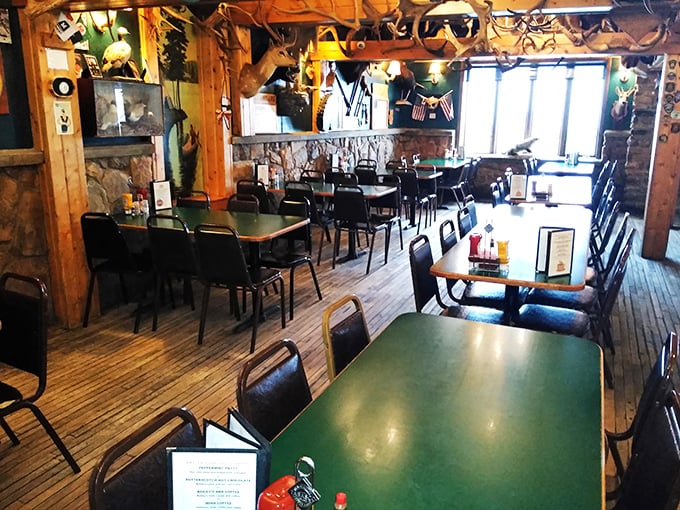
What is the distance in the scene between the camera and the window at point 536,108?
10102 millimetres

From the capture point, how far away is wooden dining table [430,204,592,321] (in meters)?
2.78

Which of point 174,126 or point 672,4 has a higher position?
point 672,4

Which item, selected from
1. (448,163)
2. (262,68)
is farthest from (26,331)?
(448,163)

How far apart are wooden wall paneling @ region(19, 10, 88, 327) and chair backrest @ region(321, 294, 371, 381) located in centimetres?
266

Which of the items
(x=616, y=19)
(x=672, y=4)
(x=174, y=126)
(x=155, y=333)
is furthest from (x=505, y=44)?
(x=155, y=333)

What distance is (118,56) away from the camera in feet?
14.3

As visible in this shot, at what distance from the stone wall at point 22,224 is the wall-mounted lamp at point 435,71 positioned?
828 cm

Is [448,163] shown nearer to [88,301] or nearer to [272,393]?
[88,301]

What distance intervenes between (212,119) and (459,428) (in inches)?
197

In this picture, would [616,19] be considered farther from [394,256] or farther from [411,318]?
[411,318]

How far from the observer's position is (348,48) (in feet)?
22.9

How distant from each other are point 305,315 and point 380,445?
2997mm

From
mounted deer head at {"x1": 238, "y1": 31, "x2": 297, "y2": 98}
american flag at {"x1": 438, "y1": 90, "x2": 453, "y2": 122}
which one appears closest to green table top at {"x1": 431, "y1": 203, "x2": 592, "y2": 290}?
mounted deer head at {"x1": 238, "y1": 31, "x2": 297, "y2": 98}

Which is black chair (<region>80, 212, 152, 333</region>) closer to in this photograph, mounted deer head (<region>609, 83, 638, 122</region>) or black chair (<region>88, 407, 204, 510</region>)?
black chair (<region>88, 407, 204, 510</region>)
